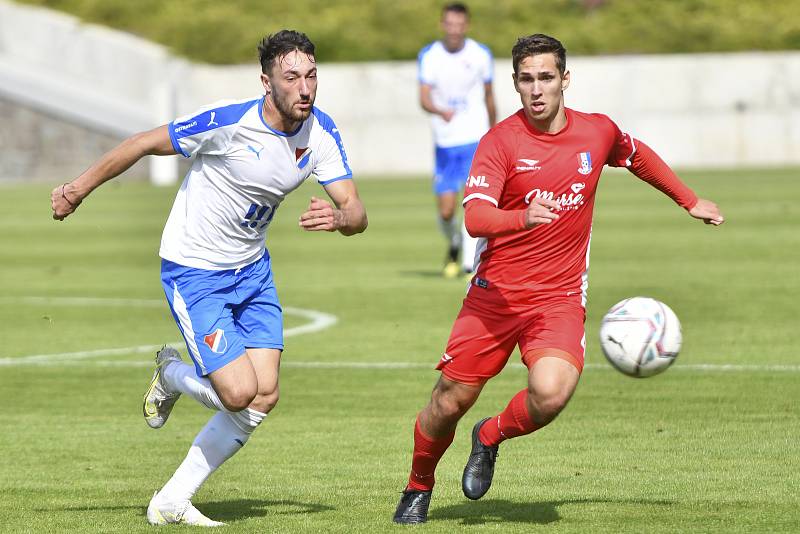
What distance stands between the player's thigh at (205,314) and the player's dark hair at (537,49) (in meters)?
1.64

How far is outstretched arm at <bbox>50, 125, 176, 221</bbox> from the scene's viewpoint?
6824 mm

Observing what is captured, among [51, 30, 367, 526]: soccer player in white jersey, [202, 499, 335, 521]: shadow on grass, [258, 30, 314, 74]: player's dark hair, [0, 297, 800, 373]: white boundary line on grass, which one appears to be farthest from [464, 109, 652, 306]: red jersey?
[0, 297, 800, 373]: white boundary line on grass

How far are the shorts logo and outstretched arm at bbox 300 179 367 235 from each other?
681mm

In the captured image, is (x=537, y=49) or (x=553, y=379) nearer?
(x=553, y=379)

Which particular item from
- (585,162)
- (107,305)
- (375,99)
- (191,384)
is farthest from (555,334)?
(375,99)

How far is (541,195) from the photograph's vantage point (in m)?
6.77

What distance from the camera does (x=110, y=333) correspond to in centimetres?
1326

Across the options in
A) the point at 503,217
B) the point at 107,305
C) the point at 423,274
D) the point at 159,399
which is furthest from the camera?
the point at 423,274

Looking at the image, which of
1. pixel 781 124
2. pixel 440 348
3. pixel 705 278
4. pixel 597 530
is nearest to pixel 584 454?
pixel 597 530

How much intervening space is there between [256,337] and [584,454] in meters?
1.98

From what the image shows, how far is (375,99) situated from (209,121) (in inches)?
1318

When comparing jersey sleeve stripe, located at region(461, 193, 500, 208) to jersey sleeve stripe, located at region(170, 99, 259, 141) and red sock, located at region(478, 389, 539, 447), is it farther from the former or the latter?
jersey sleeve stripe, located at region(170, 99, 259, 141)

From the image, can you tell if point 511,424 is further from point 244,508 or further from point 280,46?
point 280,46

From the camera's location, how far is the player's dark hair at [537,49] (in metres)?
6.68
